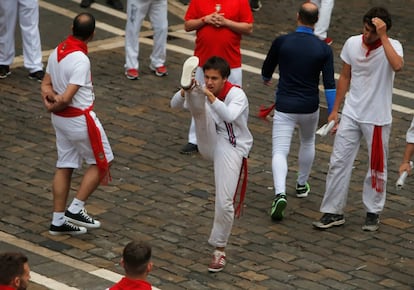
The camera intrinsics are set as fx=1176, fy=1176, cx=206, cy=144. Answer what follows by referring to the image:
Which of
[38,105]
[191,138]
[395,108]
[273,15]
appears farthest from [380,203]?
[273,15]

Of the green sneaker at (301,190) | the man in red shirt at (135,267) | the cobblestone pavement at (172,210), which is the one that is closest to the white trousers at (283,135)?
the cobblestone pavement at (172,210)

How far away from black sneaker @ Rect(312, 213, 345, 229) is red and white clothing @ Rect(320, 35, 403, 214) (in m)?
0.05

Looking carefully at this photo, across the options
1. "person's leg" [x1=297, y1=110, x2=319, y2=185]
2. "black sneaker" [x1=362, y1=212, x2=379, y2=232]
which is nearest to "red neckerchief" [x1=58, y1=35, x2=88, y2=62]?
"person's leg" [x1=297, y1=110, x2=319, y2=185]

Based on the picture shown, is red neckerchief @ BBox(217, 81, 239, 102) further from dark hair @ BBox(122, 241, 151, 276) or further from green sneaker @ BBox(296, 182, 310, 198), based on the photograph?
dark hair @ BBox(122, 241, 151, 276)

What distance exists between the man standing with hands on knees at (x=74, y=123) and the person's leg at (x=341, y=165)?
1993 mm

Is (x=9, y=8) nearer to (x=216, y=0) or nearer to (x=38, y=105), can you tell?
(x=38, y=105)

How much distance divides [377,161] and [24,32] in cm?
576

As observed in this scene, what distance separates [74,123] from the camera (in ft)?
32.4

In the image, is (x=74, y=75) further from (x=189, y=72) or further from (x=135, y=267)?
(x=135, y=267)

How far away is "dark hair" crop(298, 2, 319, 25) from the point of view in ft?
34.7

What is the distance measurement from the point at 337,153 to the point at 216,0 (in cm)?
240

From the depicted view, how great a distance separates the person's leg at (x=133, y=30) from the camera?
47.5ft

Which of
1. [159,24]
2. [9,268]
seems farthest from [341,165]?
[159,24]

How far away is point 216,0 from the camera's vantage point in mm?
11914
